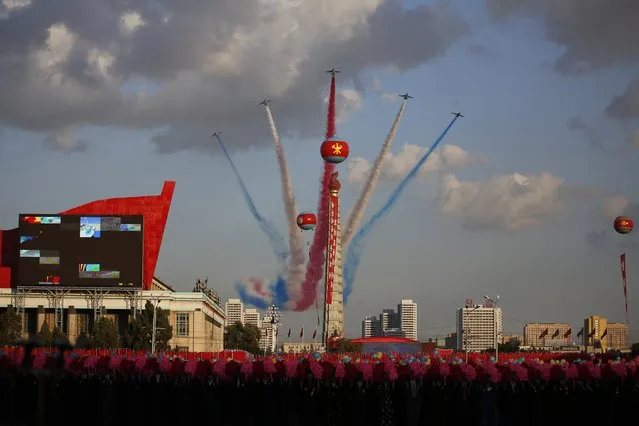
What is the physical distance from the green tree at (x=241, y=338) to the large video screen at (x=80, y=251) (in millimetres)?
74004

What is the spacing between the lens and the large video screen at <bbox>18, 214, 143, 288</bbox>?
340 ft

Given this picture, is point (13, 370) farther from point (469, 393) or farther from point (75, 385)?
point (469, 393)

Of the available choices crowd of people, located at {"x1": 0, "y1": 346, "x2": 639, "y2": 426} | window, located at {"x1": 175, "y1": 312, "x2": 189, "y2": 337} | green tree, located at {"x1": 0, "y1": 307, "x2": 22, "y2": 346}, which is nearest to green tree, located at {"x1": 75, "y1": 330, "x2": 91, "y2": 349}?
crowd of people, located at {"x1": 0, "y1": 346, "x2": 639, "y2": 426}

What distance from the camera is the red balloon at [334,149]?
369 feet

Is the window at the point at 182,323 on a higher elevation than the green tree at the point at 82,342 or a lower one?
higher

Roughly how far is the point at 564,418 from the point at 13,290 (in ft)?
267

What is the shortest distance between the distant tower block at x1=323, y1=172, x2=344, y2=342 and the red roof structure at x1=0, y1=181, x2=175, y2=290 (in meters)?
22.9

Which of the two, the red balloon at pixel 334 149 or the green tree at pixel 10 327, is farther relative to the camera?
the red balloon at pixel 334 149

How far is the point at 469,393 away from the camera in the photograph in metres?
41.7

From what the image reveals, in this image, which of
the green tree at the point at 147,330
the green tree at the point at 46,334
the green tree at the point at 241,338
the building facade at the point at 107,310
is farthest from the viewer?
the green tree at the point at 241,338

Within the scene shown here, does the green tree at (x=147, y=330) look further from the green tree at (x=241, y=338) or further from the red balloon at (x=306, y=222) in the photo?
the green tree at (x=241, y=338)

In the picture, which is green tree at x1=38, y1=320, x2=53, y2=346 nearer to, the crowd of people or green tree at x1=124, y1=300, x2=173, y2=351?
the crowd of people

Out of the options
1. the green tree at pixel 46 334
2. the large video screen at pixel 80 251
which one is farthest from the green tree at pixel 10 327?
the large video screen at pixel 80 251

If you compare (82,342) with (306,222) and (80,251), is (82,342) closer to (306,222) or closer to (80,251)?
(80,251)
